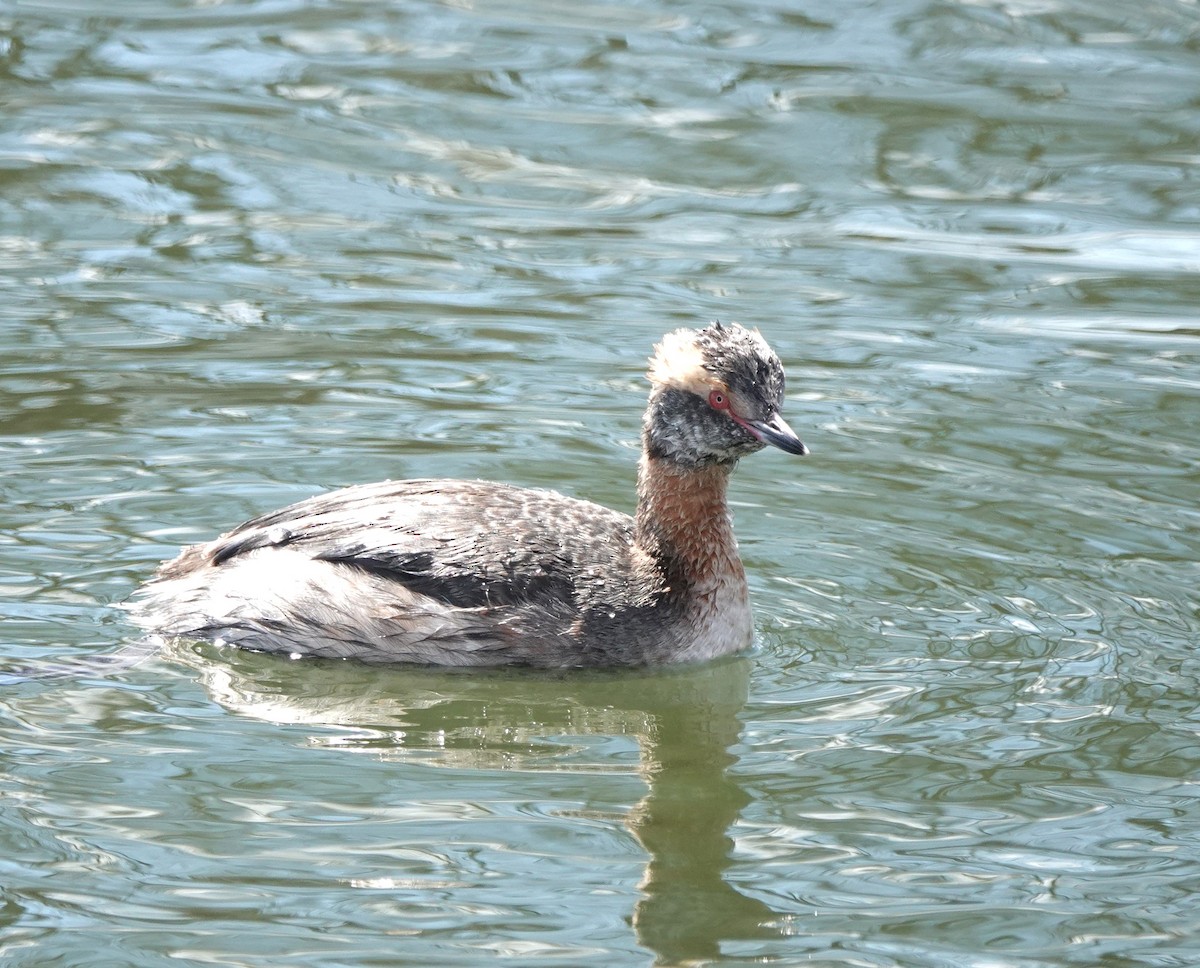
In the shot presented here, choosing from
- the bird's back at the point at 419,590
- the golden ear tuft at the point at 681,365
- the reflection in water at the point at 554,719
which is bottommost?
the reflection in water at the point at 554,719

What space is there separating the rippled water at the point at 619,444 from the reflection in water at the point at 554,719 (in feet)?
0.07

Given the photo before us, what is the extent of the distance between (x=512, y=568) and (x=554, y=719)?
0.63 m

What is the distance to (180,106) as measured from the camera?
520 inches

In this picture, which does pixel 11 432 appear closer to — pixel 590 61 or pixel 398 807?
pixel 398 807

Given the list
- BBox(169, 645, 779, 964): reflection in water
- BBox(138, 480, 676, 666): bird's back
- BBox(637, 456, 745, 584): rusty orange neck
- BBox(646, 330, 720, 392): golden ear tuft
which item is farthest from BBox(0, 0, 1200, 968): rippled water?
BBox(646, 330, 720, 392): golden ear tuft

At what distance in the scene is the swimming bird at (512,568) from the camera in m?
6.99

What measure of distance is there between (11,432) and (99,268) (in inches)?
92.6

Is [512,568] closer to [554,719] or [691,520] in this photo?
[554,719]

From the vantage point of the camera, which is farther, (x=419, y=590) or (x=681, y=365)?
(x=681, y=365)

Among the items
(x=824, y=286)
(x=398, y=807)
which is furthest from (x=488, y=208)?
(x=398, y=807)

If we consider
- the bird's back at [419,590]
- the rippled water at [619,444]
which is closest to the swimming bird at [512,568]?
the bird's back at [419,590]

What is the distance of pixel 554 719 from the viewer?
668 centimetres

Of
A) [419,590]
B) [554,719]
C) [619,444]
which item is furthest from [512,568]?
[619,444]

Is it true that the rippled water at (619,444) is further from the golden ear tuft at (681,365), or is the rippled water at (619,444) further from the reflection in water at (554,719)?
the golden ear tuft at (681,365)
